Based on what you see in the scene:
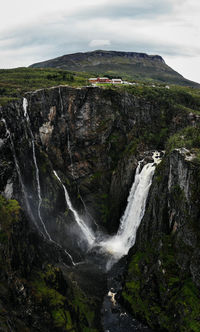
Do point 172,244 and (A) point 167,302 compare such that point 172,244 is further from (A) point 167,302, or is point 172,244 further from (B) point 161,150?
(B) point 161,150

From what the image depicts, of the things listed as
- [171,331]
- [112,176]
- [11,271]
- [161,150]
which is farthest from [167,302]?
[161,150]

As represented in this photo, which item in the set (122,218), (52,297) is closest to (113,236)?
(122,218)

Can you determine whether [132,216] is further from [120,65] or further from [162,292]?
[120,65]

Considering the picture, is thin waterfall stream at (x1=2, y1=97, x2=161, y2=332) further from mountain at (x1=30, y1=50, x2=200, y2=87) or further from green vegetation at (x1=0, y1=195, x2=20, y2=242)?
mountain at (x1=30, y1=50, x2=200, y2=87)

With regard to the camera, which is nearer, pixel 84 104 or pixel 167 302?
pixel 167 302

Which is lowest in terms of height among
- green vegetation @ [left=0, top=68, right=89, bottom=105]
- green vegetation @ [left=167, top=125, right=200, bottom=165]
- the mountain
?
green vegetation @ [left=167, top=125, right=200, bottom=165]

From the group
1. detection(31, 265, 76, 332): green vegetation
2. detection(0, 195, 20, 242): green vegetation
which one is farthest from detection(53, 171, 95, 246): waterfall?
detection(0, 195, 20, 242): green vegetation

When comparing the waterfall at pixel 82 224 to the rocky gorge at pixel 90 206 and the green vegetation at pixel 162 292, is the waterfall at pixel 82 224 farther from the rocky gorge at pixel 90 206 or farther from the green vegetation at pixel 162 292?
the green vegetation at pixel 162 292
